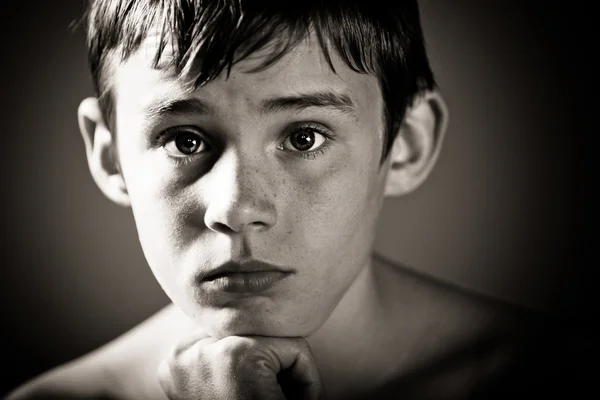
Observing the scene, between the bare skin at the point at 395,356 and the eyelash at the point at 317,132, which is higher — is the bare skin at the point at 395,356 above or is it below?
below

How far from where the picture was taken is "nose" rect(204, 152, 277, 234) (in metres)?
1.08

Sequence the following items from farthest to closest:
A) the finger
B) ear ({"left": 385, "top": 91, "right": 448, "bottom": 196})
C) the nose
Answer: ear ({"left": 385, "top": 91, "right": 448, "bottom": 196}) → the finger → the nose

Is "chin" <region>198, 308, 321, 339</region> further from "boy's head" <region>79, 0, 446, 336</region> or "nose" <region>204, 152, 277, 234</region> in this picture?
"nose" <region>204, 152, 277, 234</region>

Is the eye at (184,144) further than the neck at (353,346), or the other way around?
the neck at (353,346)

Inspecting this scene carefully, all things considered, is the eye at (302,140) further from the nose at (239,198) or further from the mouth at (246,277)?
the mouth at (246,277)

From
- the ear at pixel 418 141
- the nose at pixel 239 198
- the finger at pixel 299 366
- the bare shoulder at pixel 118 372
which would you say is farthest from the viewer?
the bare shoulder at pixel 118 372

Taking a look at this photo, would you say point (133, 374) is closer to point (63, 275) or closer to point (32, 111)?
point (63, 275)

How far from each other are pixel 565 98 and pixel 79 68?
1.02m

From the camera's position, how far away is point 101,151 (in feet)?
4.50

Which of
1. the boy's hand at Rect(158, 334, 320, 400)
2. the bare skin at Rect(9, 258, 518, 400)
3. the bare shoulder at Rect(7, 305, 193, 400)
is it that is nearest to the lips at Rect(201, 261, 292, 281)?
the boy's hand at Rect(158, 334, 320, 400)

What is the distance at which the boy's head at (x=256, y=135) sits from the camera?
109 centimetres

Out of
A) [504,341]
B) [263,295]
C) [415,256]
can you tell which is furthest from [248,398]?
[415,256]

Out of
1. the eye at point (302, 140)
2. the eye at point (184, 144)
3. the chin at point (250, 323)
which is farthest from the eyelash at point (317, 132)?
the chin at point (250, 323)

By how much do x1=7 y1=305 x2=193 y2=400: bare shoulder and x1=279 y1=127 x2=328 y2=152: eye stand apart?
19.9 inches
